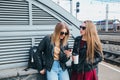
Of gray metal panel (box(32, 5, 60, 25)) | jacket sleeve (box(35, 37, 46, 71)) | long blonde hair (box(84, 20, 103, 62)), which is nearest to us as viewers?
long blonde hair (box(84, 20, 103, 62))

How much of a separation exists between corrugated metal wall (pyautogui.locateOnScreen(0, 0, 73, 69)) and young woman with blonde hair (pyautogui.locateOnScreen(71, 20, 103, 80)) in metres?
1.22

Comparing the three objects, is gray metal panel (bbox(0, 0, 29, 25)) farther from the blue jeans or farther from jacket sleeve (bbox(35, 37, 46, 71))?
the blue jeans

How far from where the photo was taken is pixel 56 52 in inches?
163

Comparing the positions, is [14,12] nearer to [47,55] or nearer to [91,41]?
[47,55]

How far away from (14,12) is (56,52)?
1.37 meters

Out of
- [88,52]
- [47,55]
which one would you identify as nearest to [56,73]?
[47,55]

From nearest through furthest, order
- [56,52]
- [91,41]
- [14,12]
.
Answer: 1. [91,41]
2. [56,52]
3. [14,12]

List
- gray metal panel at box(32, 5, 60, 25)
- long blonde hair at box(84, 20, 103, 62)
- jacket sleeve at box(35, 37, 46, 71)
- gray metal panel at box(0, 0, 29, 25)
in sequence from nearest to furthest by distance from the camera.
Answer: long blonde hair at box(84, 20, 103, 62) < jacket sleeve at box(35, 37, 46, 71) < gray metal panel at box(0, 0, 29, 25) < gray metal panel at box(32, 5, 60, 25)

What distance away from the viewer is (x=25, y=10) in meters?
5.02

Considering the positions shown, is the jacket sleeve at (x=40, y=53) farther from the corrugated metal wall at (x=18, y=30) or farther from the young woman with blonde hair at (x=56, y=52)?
the corrugated metal wall at (x=18, y=30)

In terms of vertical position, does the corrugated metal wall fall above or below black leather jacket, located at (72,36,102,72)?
above

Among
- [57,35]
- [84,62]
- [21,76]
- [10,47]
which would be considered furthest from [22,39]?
[84,62]

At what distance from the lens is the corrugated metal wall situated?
15.8 feet

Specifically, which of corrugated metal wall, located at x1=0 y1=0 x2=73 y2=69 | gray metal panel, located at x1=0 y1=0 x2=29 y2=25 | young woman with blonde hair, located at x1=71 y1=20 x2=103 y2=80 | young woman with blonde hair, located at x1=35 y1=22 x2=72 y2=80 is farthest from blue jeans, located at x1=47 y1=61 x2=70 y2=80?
gray metal panel, located at x1=0 y1=0 x2=29 y2=25
